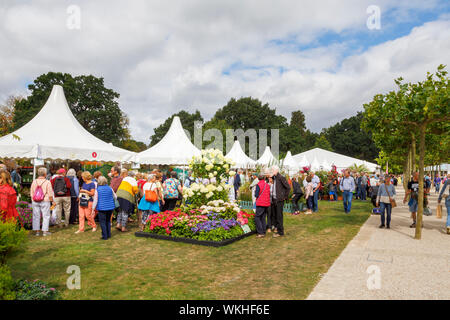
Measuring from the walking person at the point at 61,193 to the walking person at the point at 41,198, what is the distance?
93 cm

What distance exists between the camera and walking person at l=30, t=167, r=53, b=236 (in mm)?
8492

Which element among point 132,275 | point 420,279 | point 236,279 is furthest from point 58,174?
point 420,279

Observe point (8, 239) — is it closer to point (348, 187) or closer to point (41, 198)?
point (41, 198)

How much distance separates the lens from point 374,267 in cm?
572

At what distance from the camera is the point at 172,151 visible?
18375 millimetres

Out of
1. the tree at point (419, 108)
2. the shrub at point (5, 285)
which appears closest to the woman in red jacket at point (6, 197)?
the shrub at point (5, 285)

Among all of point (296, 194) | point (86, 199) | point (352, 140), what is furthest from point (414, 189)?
point (352, 140)

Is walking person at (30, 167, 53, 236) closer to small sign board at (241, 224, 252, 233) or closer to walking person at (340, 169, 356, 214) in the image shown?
small sign board at (241, 224, 252, 233)

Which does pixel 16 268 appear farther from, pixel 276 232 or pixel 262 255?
pixel 276 232

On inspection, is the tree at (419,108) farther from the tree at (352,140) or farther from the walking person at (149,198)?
the tree at (352,140)

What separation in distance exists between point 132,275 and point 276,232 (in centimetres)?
479

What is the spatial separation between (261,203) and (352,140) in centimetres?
7956

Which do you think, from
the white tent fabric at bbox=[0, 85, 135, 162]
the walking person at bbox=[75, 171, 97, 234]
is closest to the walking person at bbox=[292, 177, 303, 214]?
the white tent fabric at bbox=[0, 85, 135, 162]

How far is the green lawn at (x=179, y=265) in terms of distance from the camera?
4688mm
